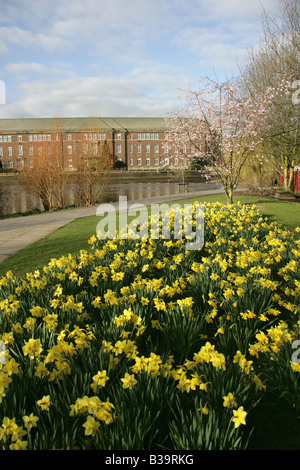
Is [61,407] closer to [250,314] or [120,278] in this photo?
[250,314]

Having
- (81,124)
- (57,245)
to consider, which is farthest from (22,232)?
(81,124)

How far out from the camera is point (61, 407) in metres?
1.89

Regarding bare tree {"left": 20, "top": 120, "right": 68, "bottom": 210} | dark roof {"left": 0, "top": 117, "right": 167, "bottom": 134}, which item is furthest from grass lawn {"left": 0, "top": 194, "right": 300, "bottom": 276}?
dark roof {"left": 0, "top": 117, "right": 167, "bottom": 134}

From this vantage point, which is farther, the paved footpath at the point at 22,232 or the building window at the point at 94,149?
the building window at the point at 94,149

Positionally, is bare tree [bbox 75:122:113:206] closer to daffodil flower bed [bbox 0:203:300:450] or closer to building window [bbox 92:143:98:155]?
building window [bbox 92:143:98:155]

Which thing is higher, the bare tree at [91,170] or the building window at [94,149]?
the building window at [94,149]

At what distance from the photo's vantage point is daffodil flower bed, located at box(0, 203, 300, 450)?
1735 millimetres

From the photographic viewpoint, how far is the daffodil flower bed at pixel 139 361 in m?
1.74

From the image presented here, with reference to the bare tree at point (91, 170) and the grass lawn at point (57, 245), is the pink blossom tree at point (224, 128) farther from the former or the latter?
the bare tree at point (91, 170)

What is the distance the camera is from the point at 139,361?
81.8 inches

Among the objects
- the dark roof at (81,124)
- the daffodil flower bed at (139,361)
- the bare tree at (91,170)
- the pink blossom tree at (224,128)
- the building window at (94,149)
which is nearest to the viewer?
the daffodil flower bed at (139,361)

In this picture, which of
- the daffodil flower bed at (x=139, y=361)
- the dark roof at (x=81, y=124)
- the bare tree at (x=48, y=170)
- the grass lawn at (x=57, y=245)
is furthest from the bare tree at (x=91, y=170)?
the dark roof at (x=81, y=124)

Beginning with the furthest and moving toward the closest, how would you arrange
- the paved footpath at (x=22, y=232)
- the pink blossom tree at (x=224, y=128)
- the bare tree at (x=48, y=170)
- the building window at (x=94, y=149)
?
1. the building window at (x=94, y=149)
2. the bare tree at (x=48, y=170)
3. the pink blossom tree at (x=224, y=128)
4. the paved footpath at (x=22, y=232)

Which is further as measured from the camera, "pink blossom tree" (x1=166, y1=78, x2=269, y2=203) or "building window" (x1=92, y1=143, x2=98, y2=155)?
"building window" (x1=92, y1=143, x2=98, y2=155)
